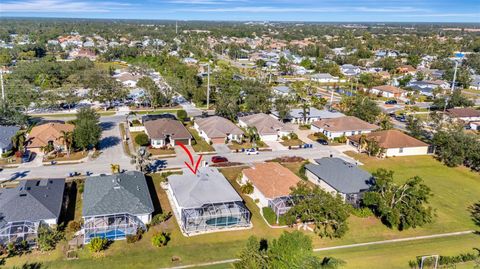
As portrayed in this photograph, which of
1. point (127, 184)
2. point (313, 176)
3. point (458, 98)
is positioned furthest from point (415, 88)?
point (127, 184)

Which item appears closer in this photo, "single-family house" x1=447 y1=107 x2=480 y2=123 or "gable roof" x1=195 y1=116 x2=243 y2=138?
"gable roof" x1=195 y1=116 x2=243 y2=138

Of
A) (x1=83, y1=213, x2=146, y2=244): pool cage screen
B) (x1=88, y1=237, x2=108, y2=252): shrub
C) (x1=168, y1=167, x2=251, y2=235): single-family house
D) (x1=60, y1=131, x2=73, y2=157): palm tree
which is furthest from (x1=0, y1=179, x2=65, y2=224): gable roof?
(x1=60, y1=131, x2=73, y2=157): palm tree

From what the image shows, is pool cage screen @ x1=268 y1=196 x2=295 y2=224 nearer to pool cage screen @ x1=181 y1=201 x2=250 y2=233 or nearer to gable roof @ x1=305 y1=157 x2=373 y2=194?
pool cage screen @ x1=181 y1=201 x2=250 y2=233

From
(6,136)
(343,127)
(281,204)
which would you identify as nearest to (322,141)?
(343,127)

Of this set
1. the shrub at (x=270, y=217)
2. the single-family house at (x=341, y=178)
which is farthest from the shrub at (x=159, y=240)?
the single-family house at (x=341, y=178)

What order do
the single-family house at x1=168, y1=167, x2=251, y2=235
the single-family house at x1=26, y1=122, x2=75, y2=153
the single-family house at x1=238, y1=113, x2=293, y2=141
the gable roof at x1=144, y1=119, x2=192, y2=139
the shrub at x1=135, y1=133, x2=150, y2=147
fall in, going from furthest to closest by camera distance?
the single-family house at x1=238, y1=113, x2=293, y2=141 → the gable roof at x1=144, y1=119, x2=192, y2=139 → the shrub at x1=135, y1=133, x2=150, y2=147 → the single-family house at x1=26, y1=122, x2=75, y2=153 → the single-family house at x1=168, y1=167, x2=251, y2=235

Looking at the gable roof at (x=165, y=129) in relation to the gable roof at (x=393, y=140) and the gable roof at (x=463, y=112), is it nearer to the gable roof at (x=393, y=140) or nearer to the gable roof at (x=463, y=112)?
the gable roof at (x=393, y=140)
